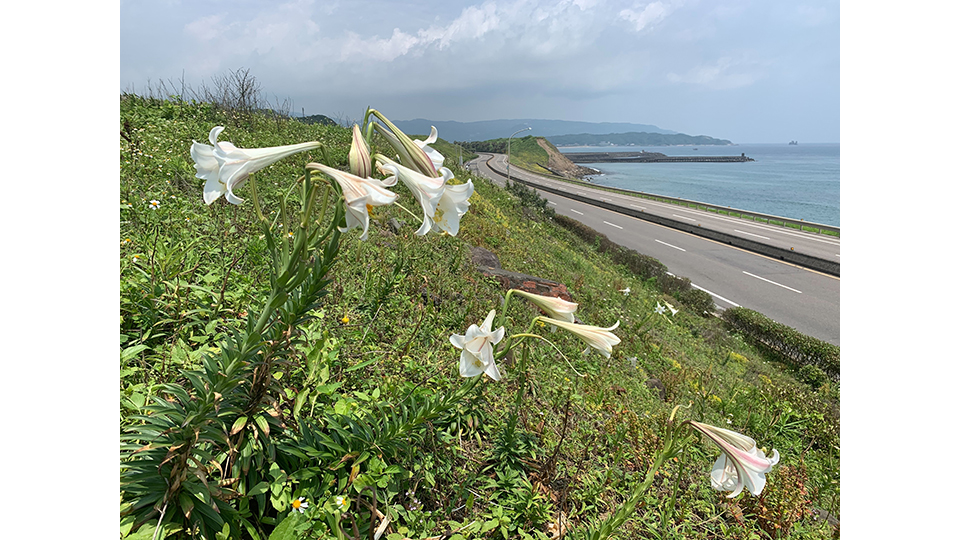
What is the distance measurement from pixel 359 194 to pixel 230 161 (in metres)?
0.34

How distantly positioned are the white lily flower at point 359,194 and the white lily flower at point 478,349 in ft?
2.07

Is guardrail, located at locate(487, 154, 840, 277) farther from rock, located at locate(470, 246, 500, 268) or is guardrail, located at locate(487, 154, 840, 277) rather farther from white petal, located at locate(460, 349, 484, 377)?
white petal, located at locate(460, 349, 484, 377)

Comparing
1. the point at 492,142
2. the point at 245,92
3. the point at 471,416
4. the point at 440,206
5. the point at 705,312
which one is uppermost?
the point at 492,142

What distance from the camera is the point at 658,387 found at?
4645mm

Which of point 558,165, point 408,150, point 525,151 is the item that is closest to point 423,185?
point 408,150

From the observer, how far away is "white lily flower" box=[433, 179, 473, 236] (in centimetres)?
117

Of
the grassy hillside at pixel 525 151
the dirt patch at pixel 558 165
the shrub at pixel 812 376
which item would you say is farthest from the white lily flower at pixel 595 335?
the dirt patch at pixel 558 165

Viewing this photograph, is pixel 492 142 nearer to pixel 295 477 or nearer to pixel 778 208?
pixel 778 208

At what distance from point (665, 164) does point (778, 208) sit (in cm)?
8315

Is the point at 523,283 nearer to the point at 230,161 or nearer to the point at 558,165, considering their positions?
the point at 230,161

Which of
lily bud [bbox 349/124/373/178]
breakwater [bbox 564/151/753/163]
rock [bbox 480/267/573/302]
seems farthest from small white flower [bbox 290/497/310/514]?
breakwater [bbox 564/151/753/163]

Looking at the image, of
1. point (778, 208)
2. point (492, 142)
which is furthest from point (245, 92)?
point (492, 142)

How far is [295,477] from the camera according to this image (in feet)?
5.07

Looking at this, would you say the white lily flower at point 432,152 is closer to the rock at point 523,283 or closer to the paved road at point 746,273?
the rock at point 523,283
